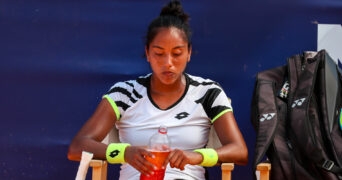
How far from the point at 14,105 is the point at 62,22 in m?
0.49

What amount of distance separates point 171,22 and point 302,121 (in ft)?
2.27

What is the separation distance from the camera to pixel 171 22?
237 centimetres

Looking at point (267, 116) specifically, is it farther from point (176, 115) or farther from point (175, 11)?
point (175, 11)

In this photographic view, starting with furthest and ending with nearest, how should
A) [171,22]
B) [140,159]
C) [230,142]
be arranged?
[171,22]
[230,142]
[140,159]

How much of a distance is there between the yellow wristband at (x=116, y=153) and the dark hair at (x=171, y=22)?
1.60 feet

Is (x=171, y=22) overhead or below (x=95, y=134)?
overhead

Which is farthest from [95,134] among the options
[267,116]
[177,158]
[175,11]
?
[267,116]

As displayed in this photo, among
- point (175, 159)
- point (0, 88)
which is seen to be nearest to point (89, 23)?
point (0, 88)

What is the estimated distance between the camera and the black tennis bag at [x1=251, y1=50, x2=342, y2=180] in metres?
2.28

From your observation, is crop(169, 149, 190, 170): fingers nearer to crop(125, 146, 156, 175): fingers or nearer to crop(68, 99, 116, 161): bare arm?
crop(125, 146, 156, 175): fingers

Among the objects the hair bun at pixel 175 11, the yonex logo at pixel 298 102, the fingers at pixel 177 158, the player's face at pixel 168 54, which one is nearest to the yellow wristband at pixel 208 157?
the fingers at pixel 177 158

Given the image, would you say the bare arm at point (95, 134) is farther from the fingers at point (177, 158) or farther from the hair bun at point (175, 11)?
the hair bun at point (175, 11)

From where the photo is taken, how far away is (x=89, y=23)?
9.29 ft

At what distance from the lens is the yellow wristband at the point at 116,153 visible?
211 cm
